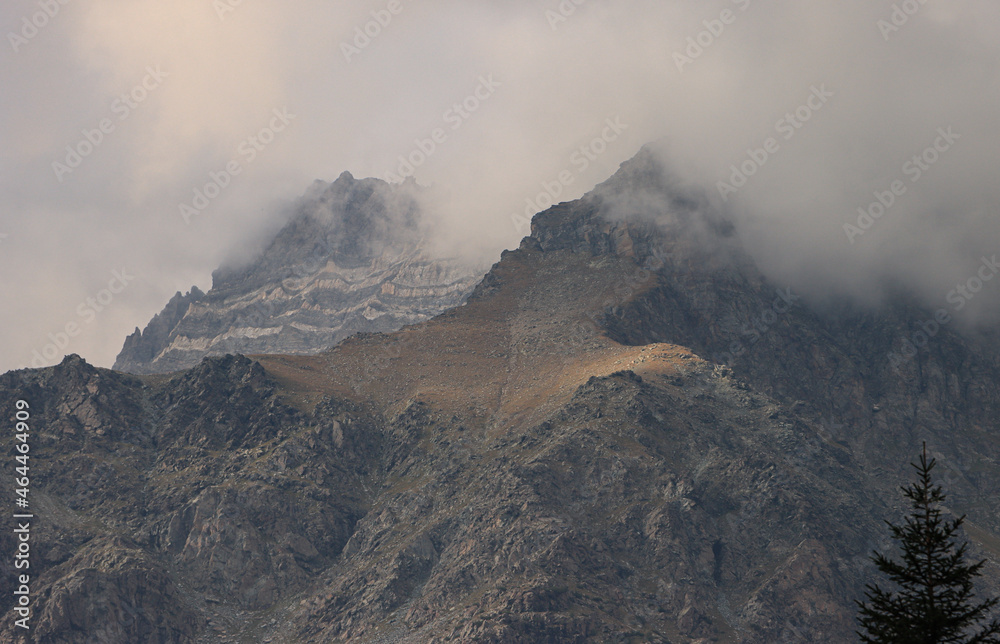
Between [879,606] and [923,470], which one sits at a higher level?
[923,470]

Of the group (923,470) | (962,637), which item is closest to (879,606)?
(962,637)

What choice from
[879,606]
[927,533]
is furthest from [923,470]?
[879,606]

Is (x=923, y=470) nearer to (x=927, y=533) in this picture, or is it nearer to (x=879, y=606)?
(x=927, y=533)

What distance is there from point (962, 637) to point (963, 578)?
3.21 metres

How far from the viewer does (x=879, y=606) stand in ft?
197

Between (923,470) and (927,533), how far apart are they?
4251 millimetres

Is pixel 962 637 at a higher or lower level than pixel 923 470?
lower

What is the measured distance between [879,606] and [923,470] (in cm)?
819

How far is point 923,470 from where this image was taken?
58.4m

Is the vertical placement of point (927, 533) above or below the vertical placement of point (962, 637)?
above

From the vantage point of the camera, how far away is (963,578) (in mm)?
58188

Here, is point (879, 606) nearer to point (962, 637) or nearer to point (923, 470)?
point (962, 637)

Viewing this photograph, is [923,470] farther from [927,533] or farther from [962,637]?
[962,637]

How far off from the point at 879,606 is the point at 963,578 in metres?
4.76
